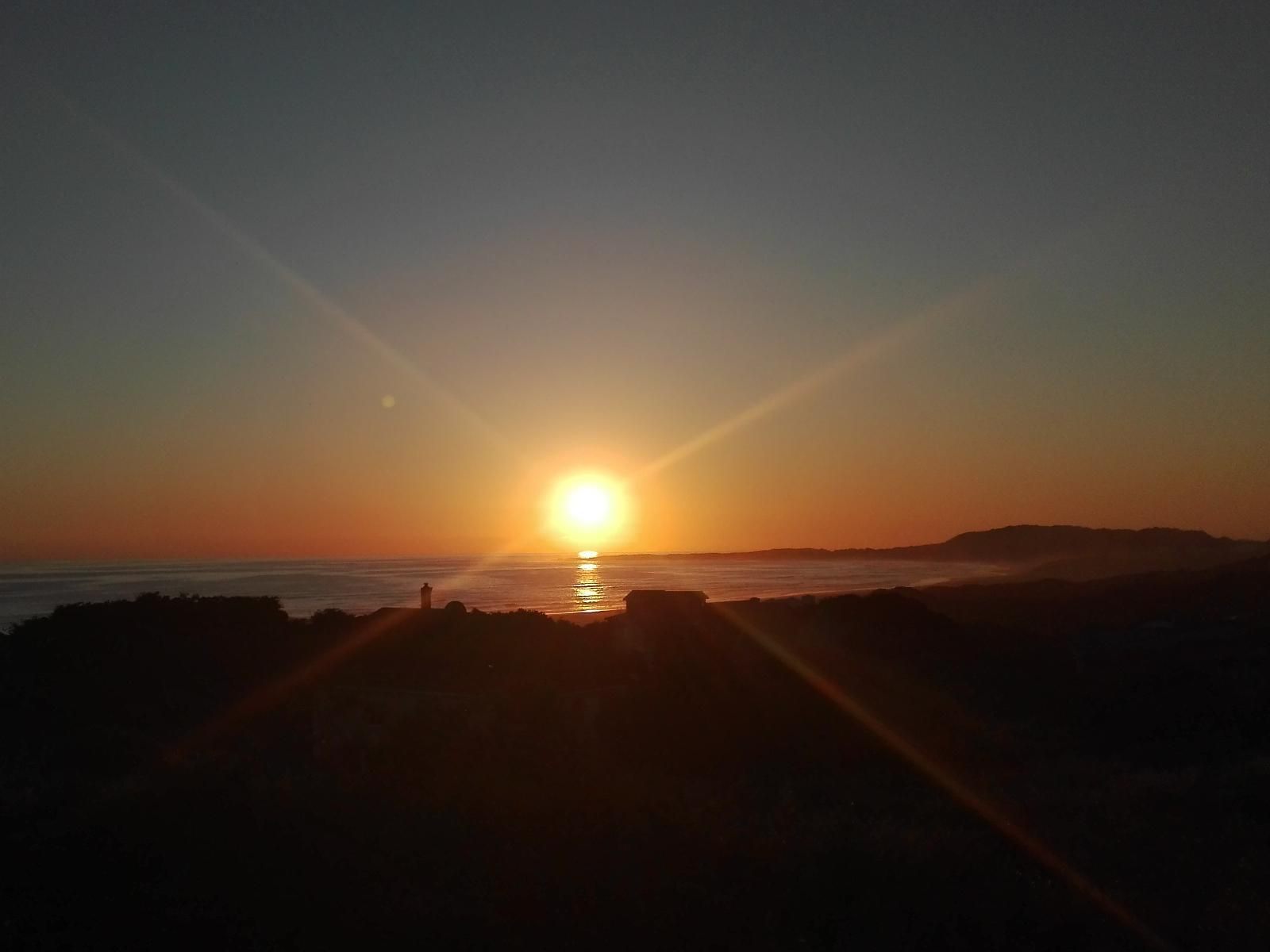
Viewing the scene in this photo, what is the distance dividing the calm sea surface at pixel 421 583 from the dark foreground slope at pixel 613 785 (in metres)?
25.3

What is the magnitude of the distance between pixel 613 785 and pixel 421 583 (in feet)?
230

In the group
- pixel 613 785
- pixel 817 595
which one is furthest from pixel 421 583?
pixel 613 785

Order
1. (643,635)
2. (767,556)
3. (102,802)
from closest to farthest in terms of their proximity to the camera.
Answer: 1. (102,802)
2. (643,635)
3. (767,556)

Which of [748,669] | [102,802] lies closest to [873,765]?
[748,669]

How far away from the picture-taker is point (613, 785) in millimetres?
13422

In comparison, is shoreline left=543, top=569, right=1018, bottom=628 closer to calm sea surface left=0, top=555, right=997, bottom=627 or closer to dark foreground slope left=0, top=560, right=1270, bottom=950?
calm sea surface left=0, top=555, right=997, bottom=627

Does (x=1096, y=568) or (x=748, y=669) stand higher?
(x=1096, y=568)

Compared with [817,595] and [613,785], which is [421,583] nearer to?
[817,595]

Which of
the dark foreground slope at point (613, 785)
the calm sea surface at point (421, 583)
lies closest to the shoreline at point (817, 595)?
the calm sea surface at point (421, 583)

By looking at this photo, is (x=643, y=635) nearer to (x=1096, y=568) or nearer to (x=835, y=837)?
(x=835, y=837)

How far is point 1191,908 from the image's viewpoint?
9219mm

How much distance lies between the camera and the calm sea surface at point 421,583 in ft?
199

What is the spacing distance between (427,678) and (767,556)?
17526cm

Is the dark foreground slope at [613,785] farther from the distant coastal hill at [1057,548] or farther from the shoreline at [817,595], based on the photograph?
the distant coastal hill at [1057,548]
